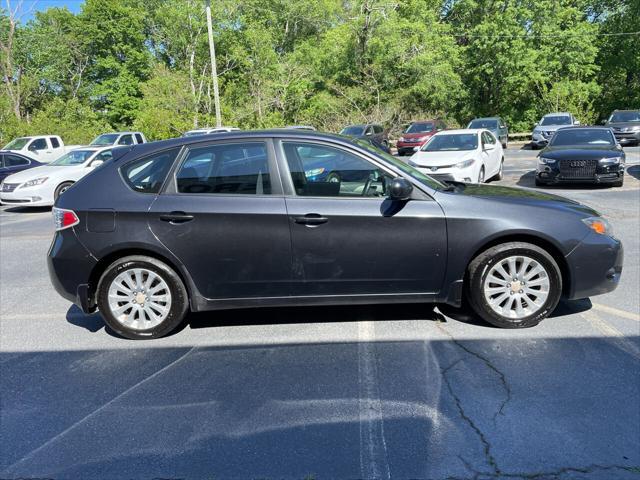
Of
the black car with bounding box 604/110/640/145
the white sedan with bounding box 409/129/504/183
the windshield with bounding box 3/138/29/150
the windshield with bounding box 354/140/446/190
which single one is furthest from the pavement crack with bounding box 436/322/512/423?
the black car with bounding box 604/110/640/145

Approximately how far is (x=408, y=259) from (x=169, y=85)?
107 ft

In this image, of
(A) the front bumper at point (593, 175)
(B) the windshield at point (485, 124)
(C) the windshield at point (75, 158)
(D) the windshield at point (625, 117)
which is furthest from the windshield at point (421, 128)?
(C) the windshield at point (75, 158)

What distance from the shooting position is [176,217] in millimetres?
4367

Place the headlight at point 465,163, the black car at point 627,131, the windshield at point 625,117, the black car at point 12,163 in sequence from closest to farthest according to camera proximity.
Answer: the headlight at point 465,163, the black car at point 12,163, the black car at point 627,131, the windshield at point 625,117

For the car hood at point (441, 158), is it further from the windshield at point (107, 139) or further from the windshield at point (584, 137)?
the windshield at point (107, 139)

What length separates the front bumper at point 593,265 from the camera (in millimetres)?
4445

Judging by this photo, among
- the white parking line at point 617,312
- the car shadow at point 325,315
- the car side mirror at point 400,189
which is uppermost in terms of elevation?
the car side mirror at point 400,189

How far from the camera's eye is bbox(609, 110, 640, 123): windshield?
26.7 m

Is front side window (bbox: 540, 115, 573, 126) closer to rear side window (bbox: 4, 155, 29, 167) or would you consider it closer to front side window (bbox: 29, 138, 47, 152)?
rear side window (bbox: 4, 155, 29, 167)

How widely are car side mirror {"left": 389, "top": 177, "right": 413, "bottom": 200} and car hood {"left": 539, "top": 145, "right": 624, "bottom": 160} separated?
373 inches

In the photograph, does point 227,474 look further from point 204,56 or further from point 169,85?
point 204,56

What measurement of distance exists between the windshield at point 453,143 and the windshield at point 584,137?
7.26 feet

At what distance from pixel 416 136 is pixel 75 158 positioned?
15914 millimetres

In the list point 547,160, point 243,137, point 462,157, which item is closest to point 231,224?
point 243,137
